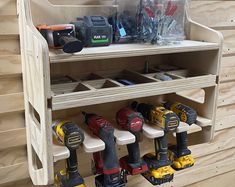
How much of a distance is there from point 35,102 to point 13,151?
28cm

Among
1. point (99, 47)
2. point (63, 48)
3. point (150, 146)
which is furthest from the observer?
point (150, 146)

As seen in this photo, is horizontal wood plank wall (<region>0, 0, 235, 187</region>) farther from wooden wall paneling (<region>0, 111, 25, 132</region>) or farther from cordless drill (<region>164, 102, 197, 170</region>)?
cordless drill (<region>164, 102, 197, 170</region>)

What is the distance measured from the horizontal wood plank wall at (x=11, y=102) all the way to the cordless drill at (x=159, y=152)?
404mm

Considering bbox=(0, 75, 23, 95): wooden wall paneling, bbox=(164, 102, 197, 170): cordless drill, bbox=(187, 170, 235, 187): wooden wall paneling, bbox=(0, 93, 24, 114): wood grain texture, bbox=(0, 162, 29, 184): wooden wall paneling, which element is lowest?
bbox=(187, 170, 235, 187): wooden wall paneling

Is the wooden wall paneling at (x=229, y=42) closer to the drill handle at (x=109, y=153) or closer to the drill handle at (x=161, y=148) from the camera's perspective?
the drill handle at (x=161, y=148)

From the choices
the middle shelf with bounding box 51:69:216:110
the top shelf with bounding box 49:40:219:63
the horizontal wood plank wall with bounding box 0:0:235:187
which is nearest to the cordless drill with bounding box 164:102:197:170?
the middle shelf with bounding box 51:69:216:110

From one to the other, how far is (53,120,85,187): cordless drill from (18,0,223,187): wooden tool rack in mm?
25

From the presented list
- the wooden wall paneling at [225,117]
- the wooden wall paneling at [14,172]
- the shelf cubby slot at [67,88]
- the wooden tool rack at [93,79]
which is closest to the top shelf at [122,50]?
the wooden tool rack at [93,79]

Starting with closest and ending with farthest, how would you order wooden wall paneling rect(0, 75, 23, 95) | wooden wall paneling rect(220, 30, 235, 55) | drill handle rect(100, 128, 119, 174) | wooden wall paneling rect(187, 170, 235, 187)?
drill handle rect(100, 128, 119, 174) < wooden wall paneling rect(0, 75, 23, 95) < wooden wall paneling rect(220, 30, 235, 55) < wooden wall paneling rect(187, 170, 235, 187)

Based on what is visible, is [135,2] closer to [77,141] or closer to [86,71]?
[86,71]

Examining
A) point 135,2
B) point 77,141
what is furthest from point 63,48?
point 135,2

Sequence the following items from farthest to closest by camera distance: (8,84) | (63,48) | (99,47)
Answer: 1. (8,84)
2. (99,47)
3. (63,48)

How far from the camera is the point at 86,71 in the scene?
1.08 metres

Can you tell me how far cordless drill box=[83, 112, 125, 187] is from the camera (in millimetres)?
897
